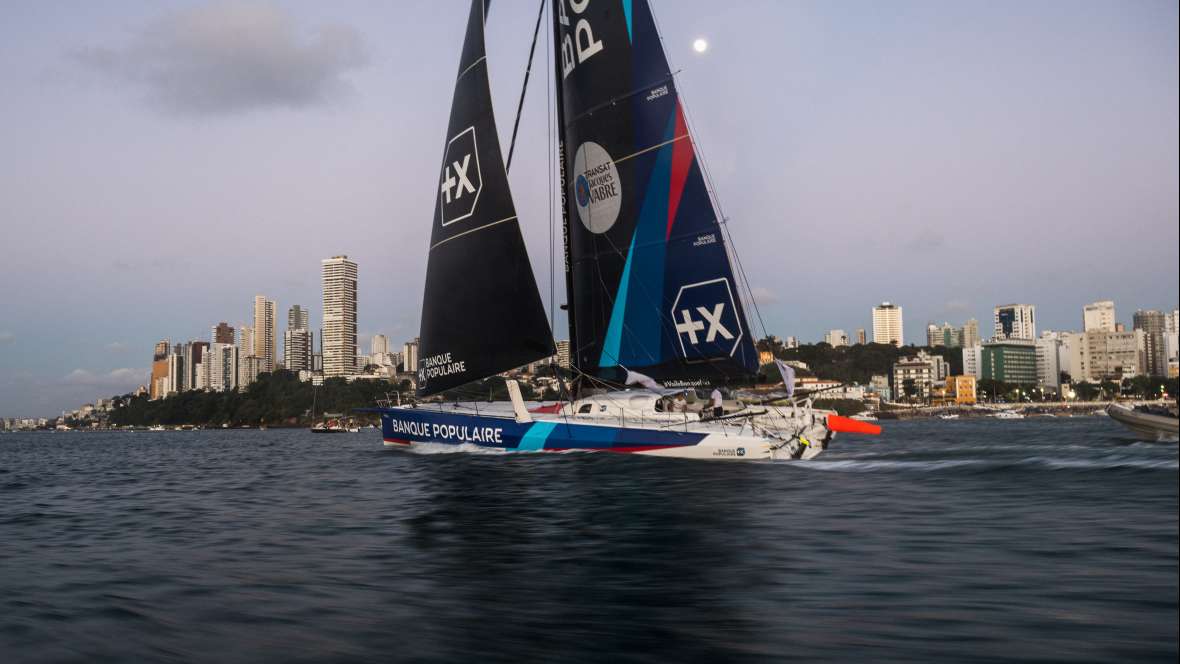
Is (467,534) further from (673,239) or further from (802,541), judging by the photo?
(673,239)

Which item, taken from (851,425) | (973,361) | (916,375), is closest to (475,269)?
(851,425)

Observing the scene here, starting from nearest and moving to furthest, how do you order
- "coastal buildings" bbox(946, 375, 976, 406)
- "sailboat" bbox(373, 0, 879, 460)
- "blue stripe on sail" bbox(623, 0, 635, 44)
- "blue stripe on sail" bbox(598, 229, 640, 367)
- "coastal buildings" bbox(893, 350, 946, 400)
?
1. "sailboat" bbox(373, 0, 879, 460)
2. "blue stripe on sail" bbox(598, 229, 640, 367)
3. "blue stripe on sail" bbox(623, 0, 635, 44)
4. "coastal buildings" bbox(946, 375, 976, 406)
5. "coastal buildings" bbox(893, 350, 946, 400)

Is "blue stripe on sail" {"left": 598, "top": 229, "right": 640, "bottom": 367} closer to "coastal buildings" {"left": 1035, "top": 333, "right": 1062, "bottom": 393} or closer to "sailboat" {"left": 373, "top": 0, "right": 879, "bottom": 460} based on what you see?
"sailboat" {"left": 373, "top": 0, "right": 879, "bottom": 460}

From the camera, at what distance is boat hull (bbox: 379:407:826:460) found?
55.2 ft

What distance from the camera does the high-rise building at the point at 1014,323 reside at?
5.06m

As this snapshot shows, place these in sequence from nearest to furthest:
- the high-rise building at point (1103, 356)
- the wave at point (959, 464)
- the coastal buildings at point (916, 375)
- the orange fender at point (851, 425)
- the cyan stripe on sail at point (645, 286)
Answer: the high-rise building at point (1103, 356), the wave at point (959, 464), the orange fender at point (851, 425), the cyan stripe on sail at point (645, 286), the coastal buildings at point (916, 375)

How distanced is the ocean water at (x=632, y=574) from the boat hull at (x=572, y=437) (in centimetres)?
449

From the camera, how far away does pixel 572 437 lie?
18.4 metres

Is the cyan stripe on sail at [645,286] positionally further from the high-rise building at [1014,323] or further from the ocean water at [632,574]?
the high-rise building at [1014,323]

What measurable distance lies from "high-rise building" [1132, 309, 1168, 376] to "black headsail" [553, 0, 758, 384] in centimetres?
1778

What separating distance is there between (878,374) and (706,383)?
535 ft

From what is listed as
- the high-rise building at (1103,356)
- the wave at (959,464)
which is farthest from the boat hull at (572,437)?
the high-rise building at (1103,356)

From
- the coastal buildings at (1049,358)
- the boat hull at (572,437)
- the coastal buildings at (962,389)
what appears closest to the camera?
the coastal buildings at (1049,358)

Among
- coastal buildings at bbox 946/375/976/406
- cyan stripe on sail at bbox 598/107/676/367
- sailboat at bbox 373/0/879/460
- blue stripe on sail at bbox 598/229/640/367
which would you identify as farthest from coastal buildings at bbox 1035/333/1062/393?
coastal buildings at bbox 946/375/976/406
